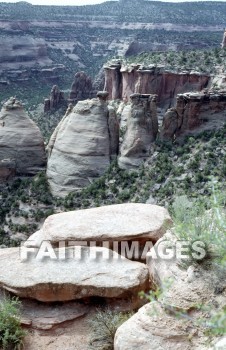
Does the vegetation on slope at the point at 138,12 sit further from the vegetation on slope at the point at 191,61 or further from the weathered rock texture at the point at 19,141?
the weathered rock texture at the point at 19,141

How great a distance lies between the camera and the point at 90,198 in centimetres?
2422

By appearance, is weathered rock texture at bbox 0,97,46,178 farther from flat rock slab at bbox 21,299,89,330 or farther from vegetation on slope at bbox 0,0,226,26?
vegetation on slope at bbox 0,0,226,26

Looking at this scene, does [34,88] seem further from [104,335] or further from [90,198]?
[104,335]

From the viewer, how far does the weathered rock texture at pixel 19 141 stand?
2808 centimetres

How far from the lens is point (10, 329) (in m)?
8.12

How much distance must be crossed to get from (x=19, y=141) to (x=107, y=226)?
63.8 ft

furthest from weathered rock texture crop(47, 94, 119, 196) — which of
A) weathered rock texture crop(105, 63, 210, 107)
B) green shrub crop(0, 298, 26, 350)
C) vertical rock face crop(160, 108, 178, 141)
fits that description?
green shrub crop(0, 298, 26, 350)

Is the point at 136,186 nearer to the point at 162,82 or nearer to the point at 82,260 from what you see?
the point at 162,82

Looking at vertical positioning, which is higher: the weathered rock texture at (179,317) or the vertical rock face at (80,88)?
the weathered rock texture at (179,317)

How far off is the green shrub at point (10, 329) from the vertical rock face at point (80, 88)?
4725 centimetres

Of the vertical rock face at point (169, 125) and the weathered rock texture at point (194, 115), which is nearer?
the vertical rock face at point (169, 125)

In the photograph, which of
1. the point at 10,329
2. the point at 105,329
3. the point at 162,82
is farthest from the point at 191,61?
the point at 10,329

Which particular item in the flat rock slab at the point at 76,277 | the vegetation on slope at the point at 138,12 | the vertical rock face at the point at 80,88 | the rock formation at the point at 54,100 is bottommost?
the rock formation at the point at 54,100

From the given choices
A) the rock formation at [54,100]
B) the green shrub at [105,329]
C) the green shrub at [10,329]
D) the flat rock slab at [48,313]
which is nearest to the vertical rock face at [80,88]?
the rock formation at [54,100]
